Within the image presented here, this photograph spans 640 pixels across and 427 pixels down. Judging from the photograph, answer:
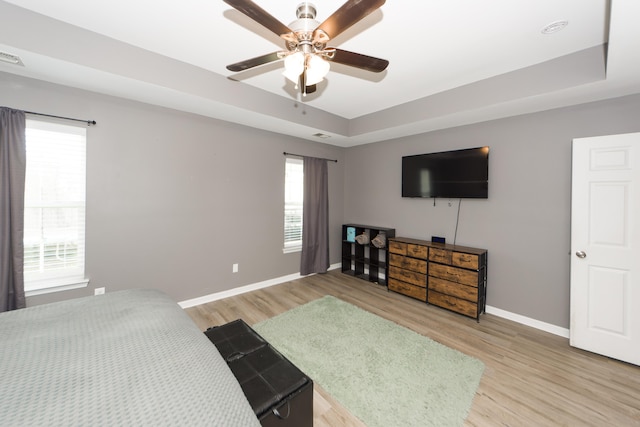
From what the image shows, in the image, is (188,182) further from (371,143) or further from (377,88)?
(371,143)

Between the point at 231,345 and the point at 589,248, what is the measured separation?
3.32m

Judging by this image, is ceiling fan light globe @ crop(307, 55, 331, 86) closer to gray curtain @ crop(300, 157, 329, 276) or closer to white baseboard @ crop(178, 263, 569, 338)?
gray curtain @ crop(300, 157, 329, 276)

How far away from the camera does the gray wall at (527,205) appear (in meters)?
2.63

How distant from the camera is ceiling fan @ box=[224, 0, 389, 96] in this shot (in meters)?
1.23

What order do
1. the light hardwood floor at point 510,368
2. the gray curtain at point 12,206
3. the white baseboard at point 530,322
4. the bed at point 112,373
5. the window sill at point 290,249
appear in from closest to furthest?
1. the bed at point 112,373
2. the light hardwood floor at point 510,368
3. the gray curtain at point 12,206
4. the white baseboard at point 530,322
5. the window sill at point 290,249

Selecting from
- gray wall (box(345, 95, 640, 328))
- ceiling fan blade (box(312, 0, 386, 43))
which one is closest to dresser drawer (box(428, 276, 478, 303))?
gray wall (box(345, 95, 640, 328))

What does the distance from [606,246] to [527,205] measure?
0.75 metres

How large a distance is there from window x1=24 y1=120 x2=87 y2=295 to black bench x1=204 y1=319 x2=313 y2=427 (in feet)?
6.67

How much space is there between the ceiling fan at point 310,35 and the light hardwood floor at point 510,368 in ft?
7.54

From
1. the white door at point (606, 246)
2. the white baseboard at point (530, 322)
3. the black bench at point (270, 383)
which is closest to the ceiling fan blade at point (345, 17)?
the black bench at point (270, 383)

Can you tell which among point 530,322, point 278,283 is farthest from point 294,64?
point 530,322

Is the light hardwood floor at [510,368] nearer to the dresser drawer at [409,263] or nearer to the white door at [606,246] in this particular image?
the white door at [606,246]

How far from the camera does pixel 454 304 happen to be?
311 cm

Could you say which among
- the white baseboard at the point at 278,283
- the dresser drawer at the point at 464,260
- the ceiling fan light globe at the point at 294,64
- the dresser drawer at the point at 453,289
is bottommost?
the white baseboard at the point at 278,283
